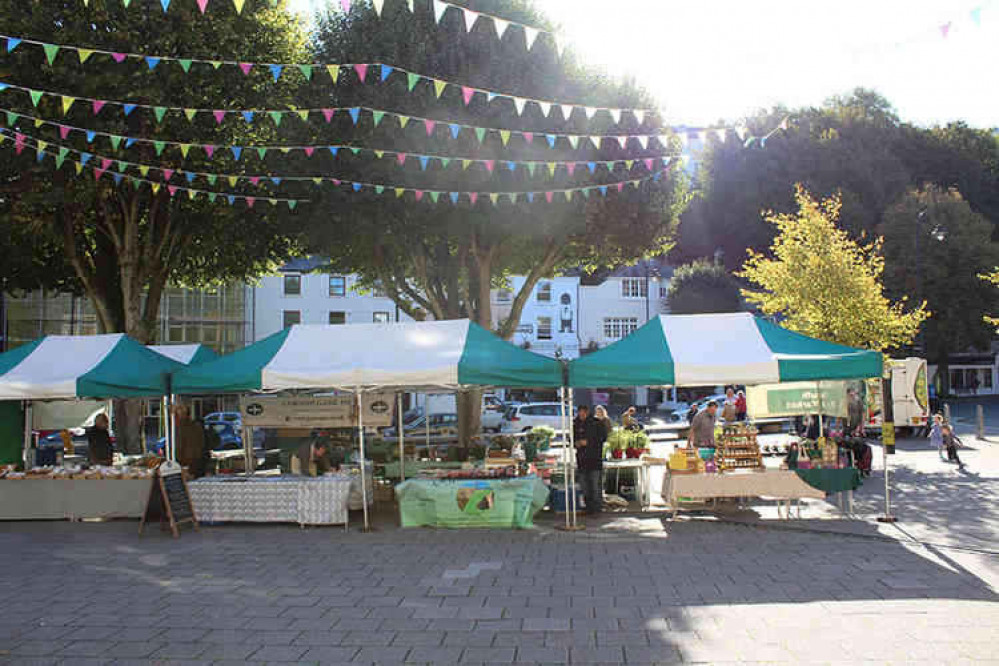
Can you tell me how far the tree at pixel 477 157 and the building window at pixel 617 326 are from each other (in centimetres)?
3031

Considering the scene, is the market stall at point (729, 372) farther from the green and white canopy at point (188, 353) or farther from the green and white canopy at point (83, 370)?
the green and white canopy at point (188, 353)

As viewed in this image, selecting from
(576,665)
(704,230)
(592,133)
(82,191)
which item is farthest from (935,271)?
(576,665)

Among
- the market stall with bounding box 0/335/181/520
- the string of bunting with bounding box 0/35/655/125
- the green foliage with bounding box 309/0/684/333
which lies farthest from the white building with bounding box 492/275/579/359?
the market stall with bounding box 0/335/181/520

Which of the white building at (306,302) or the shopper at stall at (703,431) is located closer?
the shopper at stall at (703,431)

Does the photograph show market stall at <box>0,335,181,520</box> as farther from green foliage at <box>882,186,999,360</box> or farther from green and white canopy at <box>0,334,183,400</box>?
green foliage at <box>882,186,999,360</box>

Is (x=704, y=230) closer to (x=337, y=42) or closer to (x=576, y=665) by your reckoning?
(x=337, y=42)

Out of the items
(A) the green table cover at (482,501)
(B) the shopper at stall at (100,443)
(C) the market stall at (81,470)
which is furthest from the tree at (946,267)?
(C) the market stall at (81,470)

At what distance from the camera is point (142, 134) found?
53.9 feet

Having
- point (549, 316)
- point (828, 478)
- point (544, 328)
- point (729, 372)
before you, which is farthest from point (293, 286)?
point (828, 478)

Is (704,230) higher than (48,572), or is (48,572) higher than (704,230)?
(704,230)

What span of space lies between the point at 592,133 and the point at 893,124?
164 ft

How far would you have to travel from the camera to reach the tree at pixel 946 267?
45.0 metres

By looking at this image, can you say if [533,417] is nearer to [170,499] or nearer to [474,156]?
[474,156]

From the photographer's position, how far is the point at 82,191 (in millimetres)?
17062
